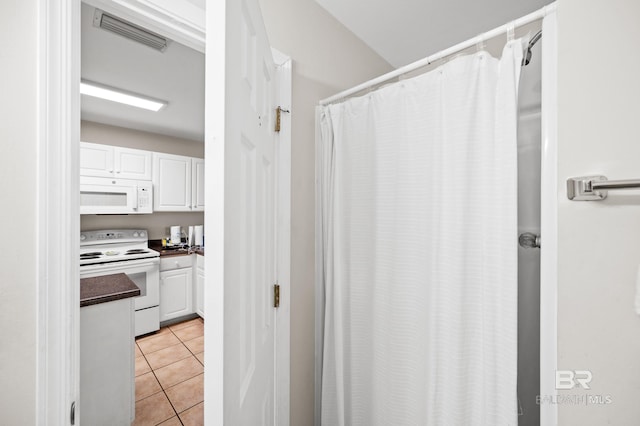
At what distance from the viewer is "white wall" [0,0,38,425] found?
0.56 metres

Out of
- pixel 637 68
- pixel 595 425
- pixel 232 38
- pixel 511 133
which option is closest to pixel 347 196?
pixel 511 133

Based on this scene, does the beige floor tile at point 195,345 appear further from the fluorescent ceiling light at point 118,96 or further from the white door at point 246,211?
the fluorescent ceiling light at point 118,96

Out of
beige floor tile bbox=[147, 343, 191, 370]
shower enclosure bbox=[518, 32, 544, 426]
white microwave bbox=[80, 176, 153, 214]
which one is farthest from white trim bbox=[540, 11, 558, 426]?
white microwave bbox=[80, 176, 153, 214]

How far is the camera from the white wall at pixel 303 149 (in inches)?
45.6

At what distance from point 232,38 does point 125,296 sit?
55.3 inches

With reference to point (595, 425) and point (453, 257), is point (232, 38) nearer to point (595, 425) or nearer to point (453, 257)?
point (453, 257)

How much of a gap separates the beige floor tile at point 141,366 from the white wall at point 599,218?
9.39 ft

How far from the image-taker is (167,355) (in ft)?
8.11

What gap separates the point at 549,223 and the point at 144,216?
164 inches

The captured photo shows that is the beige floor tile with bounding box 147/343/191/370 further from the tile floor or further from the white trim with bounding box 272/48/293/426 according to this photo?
the white trim with bounding box 272/48/293/426

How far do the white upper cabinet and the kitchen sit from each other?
0.03 ft

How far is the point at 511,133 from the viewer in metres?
0.74

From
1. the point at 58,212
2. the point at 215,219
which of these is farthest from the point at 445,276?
the point at 58,212

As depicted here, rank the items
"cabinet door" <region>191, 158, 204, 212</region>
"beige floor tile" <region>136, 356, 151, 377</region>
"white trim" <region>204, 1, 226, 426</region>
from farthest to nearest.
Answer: "cabinet door" <region>191, 158, 204, 212</region>
"beige floor tile" <region>136, 356, 151, 377</region>
"white trim" <region>204, 1, 226, 426</region>
